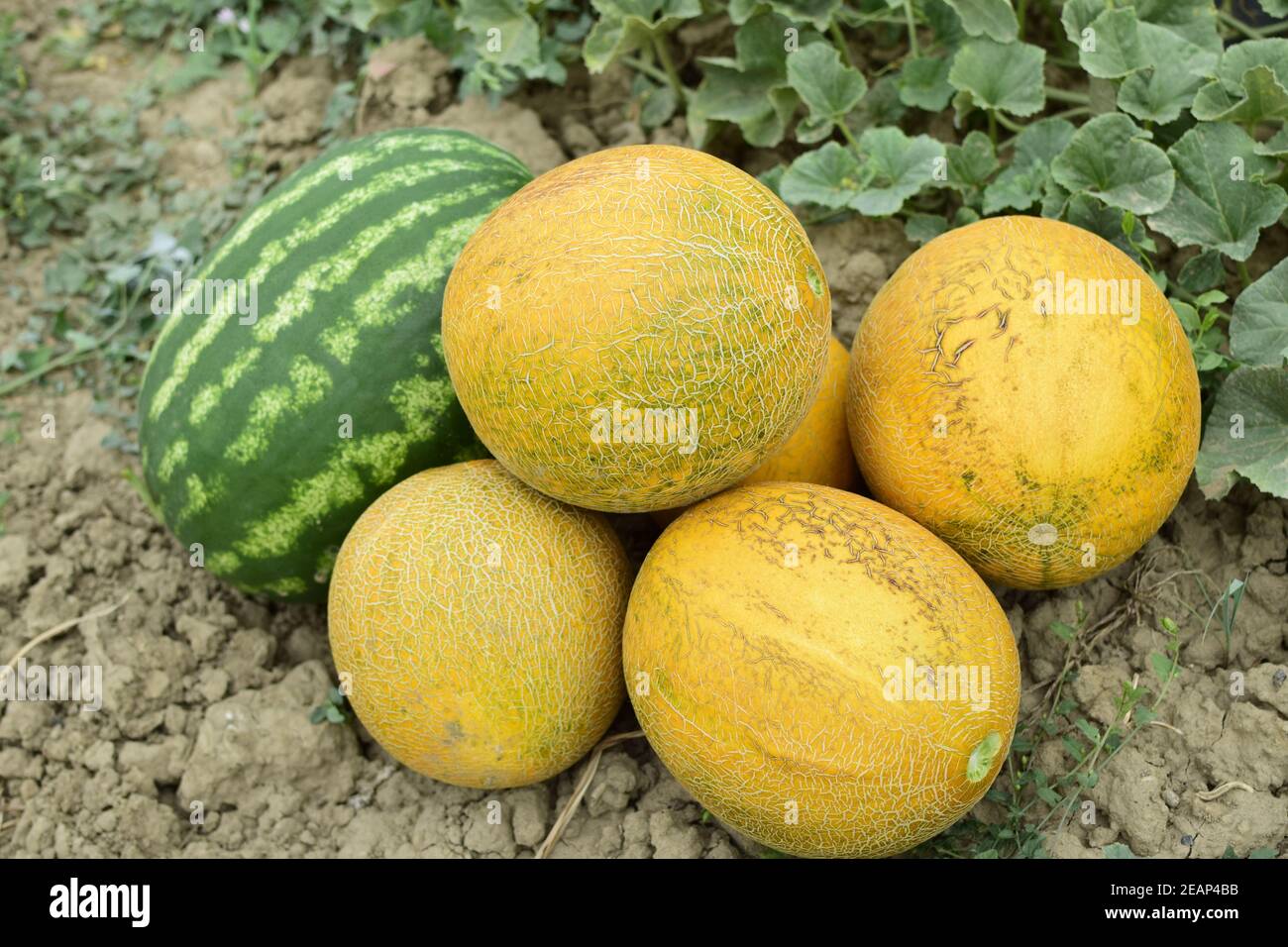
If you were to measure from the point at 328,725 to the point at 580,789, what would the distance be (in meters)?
0.64

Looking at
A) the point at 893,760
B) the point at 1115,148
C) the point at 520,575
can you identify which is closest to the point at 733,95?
the point at 1115,148

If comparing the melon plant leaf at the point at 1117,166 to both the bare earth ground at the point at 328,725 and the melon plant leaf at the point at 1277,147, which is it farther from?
the bare earth ground at the point at 328,725

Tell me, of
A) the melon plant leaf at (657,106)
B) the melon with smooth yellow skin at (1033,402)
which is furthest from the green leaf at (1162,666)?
the melon plant leaf at (657,106)

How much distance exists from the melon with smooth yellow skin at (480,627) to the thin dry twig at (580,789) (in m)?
0.14

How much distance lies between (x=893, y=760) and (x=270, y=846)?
1.48 metres

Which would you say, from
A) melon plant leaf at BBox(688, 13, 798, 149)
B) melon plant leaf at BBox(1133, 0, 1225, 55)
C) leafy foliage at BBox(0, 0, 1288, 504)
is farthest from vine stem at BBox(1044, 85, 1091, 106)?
melon plant leaf at BBox(688, 13, 798, 149)

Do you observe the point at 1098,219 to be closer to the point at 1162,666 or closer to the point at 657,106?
the point at 1162,666

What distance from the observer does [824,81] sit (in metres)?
3.10

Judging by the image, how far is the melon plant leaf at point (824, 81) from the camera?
10.1ft

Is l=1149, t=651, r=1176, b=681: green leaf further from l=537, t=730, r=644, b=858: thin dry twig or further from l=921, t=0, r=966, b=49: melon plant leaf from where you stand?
l=921, t=0, r=966, b=49: melon plant leaf

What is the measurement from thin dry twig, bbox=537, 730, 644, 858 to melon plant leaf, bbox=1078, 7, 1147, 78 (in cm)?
199

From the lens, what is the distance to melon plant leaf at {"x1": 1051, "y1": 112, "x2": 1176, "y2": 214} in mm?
2732

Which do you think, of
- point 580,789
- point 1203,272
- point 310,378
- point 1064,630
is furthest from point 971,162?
point 580,789
